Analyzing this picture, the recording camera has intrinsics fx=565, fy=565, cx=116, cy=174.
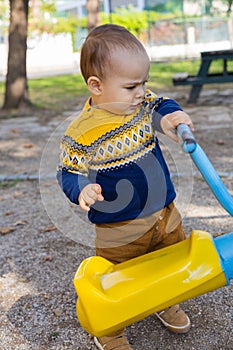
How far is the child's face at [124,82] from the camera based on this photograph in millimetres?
1722

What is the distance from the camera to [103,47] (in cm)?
173

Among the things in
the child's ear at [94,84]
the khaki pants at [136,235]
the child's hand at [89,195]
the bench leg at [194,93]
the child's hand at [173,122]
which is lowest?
the bench leg at [194,93]

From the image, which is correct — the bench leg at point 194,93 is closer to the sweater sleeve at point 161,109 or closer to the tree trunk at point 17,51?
the tree trunk at point 17,51

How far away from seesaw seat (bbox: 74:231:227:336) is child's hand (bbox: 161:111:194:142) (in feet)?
1.03

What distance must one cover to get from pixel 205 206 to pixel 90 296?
1953 mm

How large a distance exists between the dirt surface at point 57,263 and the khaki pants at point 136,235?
70 mm

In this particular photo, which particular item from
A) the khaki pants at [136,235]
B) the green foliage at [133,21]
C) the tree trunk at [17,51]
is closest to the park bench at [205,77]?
the tree trunk at [17,51]

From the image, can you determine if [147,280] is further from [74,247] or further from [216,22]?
[216,22]

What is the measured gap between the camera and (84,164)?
181cm

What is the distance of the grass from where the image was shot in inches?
330

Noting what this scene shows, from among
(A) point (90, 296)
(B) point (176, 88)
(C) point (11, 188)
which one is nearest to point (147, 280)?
(A) point (90, 296)

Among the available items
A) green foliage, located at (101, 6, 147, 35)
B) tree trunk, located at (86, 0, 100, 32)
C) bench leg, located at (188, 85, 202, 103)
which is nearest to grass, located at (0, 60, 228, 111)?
tree trunk, located at (86, 0, 100, 32)

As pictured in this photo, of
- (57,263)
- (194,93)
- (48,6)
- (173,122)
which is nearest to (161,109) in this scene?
(173,122)

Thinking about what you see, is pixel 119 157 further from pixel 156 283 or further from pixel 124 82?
pixel 156 283
